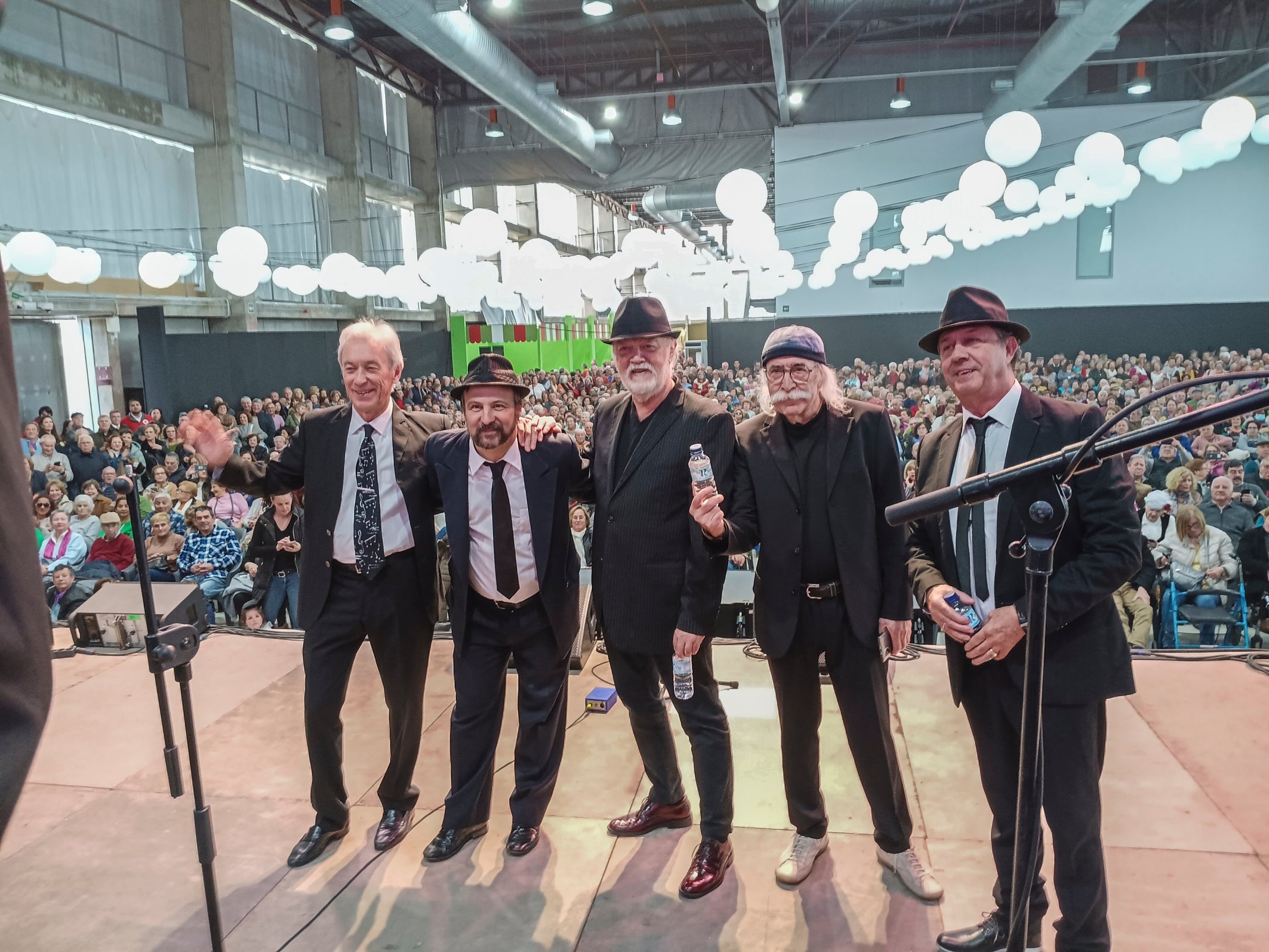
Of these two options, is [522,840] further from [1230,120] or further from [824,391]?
[1230,120]

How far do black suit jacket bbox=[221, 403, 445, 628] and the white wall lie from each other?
47.4ft

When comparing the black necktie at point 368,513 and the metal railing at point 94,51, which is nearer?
the black necktie at point 368,513

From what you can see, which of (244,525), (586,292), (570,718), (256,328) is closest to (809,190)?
(586,292)

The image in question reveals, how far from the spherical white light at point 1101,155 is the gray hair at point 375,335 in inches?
306

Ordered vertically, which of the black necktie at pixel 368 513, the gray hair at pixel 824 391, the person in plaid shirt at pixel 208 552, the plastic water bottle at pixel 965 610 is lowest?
the person in plaid shirt at pixel 208 552

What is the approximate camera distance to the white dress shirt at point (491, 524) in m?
2.85

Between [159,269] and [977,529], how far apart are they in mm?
10575

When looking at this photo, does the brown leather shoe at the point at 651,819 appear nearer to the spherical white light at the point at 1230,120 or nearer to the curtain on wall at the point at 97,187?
the spherical white light at the point at 1230,120

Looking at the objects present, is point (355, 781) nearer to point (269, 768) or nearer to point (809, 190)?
point (269, 768)

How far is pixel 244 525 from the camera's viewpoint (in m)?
A: 6.62

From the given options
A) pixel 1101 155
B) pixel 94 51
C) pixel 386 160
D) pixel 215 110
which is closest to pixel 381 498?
pixel 1101 155

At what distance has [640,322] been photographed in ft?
8.82

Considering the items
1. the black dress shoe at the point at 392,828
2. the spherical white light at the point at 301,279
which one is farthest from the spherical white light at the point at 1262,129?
the spherical white light at the point at 301,279

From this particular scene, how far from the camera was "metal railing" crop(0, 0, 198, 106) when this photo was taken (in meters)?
11.2
